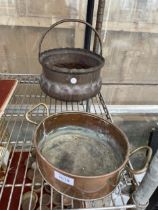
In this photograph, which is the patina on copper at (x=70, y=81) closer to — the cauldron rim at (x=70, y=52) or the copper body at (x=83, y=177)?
the cauldron rim at (x=70, y=52)

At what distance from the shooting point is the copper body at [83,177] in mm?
374

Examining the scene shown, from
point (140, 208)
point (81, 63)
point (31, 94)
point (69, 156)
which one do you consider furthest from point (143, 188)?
point (31, 94)

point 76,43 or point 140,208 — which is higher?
point 76,43

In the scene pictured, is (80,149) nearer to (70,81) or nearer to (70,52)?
(70,81)

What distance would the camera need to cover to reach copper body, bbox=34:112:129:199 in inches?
14.7

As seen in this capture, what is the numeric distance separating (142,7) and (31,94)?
0.59 meters

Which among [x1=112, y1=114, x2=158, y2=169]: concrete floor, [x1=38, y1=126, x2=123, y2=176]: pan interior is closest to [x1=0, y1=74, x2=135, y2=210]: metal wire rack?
[x1=38, y1=126, x2=123, y2=176]: pan interior

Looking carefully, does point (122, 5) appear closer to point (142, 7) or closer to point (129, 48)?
point (142, 7)

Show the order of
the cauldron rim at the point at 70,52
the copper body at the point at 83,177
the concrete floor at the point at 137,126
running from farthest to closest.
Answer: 1. the concrete floor at the point at 137,126
2. the cauldron rim at the point at 70,52
3. the copper body at the point at 83,177

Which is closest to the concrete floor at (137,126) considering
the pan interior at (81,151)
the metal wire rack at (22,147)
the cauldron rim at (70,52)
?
the metal wire rack at (22,147)

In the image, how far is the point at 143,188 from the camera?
16.8 inches

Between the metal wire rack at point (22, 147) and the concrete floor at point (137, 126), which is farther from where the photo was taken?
the concrete floor at point (137, 126)

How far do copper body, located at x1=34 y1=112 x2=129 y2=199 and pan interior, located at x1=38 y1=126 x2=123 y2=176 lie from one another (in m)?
0.02

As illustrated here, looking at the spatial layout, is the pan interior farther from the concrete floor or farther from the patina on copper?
the concrete floor
